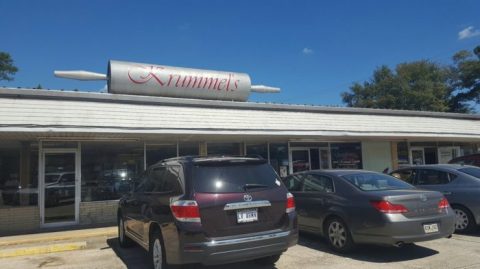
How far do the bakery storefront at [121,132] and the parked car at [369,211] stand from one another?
487cm

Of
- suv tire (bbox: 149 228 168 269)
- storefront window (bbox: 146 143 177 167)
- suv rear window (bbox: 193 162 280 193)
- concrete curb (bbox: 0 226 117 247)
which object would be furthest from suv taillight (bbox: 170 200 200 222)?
storefront window (bbox: 146 143 177 167)

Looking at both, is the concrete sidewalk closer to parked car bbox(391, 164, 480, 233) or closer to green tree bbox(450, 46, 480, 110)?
parked car bbox(391, 164, 480, 233)

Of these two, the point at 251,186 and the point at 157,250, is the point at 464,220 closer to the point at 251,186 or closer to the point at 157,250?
the point at 251,186

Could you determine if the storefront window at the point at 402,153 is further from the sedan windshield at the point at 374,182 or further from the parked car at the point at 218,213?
the parked car at the point at 218,213

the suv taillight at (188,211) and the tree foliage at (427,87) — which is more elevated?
the tree foliage at (427,87)

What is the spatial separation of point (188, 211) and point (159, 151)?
8.47m

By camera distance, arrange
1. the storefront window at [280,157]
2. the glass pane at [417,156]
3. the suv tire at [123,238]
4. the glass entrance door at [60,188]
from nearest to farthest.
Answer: the suv tire at [123,238] < the glass entrance door at [60,188] < the storefront window at [280,157] < the glass pane at [417,156]

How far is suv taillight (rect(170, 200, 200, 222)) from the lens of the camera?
5.54 metres

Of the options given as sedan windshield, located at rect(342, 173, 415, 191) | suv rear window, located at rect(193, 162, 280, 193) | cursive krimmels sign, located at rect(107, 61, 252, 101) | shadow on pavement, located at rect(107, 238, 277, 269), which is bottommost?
shadow on pavement, located at rect(107, 238, 277, 269)

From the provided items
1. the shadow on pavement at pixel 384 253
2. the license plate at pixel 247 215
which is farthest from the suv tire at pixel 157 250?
the shadow on pavement at pixel 384 253

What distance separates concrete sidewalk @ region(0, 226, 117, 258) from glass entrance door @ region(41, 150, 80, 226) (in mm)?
1273

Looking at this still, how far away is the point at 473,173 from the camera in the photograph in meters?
9.44

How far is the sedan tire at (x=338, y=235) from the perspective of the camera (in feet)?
24.2

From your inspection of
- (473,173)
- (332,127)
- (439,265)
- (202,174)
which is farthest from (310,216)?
(332,127)
